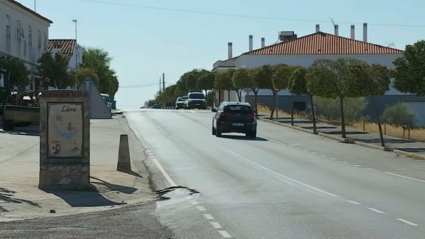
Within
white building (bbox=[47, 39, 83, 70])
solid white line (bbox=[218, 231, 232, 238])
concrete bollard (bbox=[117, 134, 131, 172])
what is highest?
white building (bbox=[47, 39, 83, 70])

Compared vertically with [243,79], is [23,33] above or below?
above

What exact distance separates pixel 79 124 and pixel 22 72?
30439 millimetres

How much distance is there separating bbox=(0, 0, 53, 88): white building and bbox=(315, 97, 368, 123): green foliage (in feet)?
73.9

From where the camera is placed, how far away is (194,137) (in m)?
41.1

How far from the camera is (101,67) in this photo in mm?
114938

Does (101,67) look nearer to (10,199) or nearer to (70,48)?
(70,48)

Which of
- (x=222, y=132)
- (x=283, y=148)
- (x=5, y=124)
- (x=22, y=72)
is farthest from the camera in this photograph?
(x=22, y=72)

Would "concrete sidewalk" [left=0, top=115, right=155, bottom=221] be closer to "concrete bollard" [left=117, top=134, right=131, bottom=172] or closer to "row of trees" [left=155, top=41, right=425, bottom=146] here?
"concrete bollard" [left=117, top=134, right=131, bottom=172]

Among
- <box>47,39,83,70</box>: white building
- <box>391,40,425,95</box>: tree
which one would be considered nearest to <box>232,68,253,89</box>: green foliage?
<box>391,40,425,95</box>: tree

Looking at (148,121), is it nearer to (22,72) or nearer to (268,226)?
(22,72)

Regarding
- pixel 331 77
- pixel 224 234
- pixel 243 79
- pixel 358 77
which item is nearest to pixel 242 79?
pixel 243 79

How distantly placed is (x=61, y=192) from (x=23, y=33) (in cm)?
4469

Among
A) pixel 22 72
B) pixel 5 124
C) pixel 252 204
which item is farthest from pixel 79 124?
pixel 22 72

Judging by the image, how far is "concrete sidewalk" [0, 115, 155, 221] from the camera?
15.8 m
